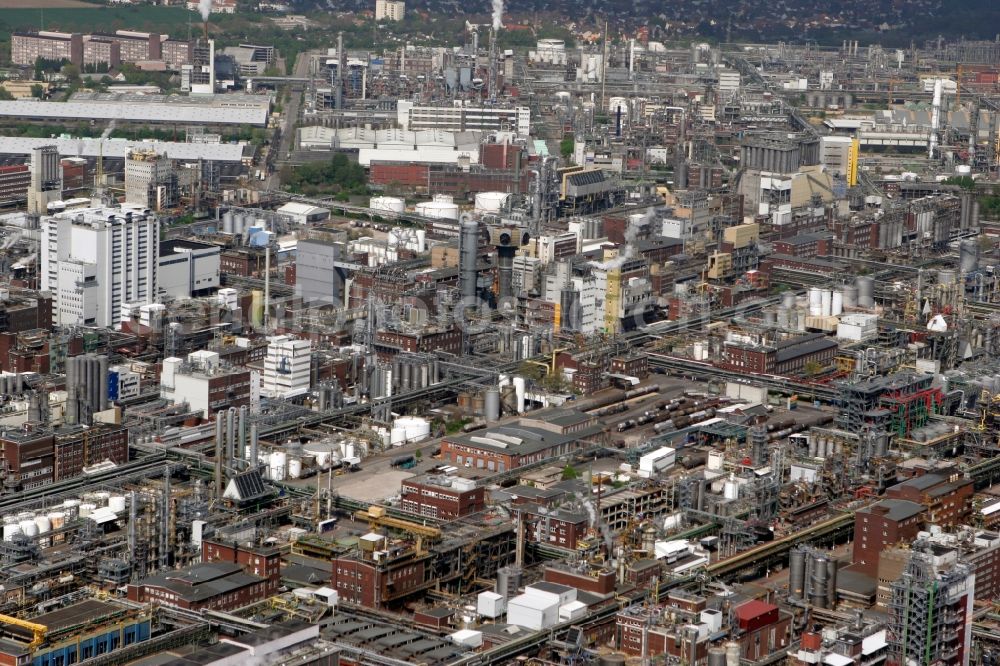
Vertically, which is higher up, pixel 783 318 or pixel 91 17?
pixel 91 17

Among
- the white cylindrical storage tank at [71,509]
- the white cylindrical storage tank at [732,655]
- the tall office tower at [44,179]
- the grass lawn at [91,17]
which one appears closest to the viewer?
the white cylindrical storage tank at [732,655]

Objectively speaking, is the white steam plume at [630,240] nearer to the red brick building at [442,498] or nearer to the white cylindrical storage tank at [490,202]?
the white cylindrical storage tank at [490,202]

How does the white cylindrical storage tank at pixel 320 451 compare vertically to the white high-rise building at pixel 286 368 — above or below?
below

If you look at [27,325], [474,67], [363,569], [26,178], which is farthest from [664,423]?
[474,67]

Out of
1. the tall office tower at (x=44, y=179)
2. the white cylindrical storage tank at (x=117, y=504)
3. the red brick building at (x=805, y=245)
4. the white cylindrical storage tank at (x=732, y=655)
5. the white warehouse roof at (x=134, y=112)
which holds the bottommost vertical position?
the white cylindrical storage tank at (x=117, y=504)

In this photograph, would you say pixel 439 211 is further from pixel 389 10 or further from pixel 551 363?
pixel 389 10

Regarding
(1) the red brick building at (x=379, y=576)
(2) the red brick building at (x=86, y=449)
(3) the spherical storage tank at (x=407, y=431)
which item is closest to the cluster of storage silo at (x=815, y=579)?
(1) the red brick building at (x=379, y=576)

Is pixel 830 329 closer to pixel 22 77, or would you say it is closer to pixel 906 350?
pixel 906 350

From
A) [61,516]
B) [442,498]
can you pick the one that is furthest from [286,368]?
[61,516]
